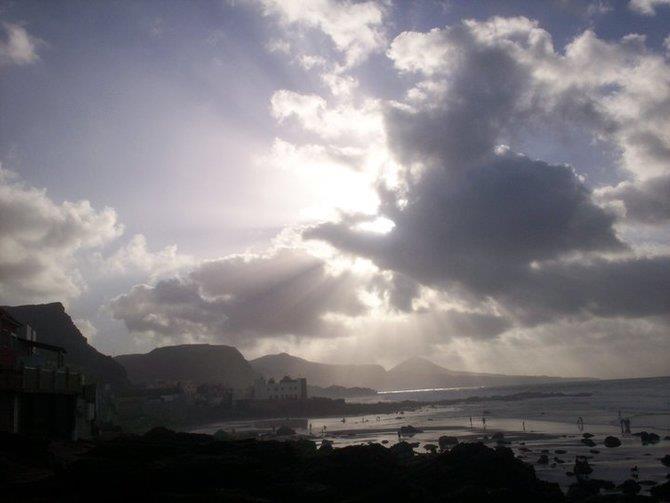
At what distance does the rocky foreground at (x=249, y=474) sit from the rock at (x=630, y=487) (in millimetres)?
281

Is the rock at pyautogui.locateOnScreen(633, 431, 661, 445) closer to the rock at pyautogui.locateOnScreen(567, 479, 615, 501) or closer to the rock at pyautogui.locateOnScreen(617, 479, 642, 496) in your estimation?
the rock at pyautogui.locateOnScreen(617, 479, 642, 496)

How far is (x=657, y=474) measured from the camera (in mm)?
38656

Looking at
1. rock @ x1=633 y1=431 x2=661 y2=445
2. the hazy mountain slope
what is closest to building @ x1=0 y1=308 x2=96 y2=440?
rock @ x1=633 y1=431 x2=661 y2=445

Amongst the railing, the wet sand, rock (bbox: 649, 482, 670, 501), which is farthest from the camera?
the wet sand

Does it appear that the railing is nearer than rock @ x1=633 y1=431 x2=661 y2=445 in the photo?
Yes

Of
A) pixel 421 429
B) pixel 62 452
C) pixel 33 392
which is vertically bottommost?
pixel 421 429

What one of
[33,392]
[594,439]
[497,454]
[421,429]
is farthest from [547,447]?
[33,392]

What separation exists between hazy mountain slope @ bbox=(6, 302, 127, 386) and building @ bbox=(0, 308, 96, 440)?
89.6 m

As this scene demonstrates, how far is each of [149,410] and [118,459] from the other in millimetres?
103158

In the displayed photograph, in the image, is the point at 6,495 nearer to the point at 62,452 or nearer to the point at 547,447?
the point at 62,452

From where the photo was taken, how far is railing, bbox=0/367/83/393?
32719mm

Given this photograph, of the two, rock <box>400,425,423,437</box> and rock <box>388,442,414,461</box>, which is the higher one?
rock <box>388,442,414,461</box>

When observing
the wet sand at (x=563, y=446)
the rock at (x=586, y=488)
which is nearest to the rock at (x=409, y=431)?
the wet sand at (x=563, y=446)

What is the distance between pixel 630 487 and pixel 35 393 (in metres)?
39.8
